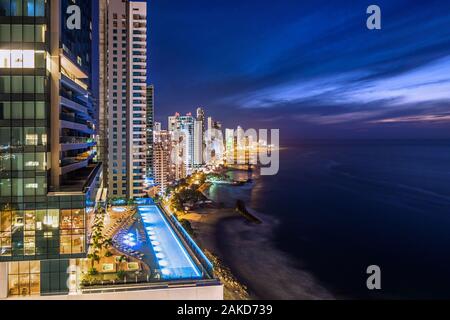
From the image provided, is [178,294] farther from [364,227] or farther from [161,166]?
[161,166]

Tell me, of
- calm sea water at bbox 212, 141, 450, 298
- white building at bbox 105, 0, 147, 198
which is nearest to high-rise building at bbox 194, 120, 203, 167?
calm sea water at bbox 212, 141, 450, 298

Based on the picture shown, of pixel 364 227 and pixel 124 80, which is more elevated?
pixel 124 80

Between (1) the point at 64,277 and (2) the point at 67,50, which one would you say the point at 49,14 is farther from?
(1) the point at 64,277

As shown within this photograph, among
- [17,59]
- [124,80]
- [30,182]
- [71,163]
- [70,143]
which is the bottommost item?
[30,182]

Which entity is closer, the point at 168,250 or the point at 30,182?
the point at 30,182

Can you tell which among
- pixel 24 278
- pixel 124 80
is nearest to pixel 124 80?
pixel 124 80
